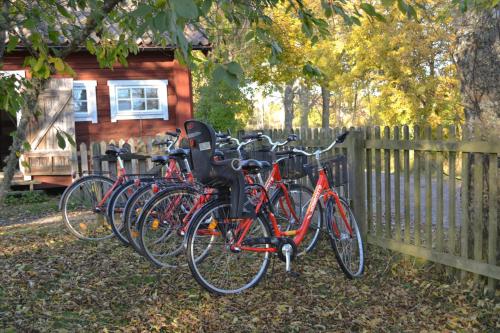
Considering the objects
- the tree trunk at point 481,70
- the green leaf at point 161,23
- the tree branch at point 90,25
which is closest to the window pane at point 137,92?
the tree trunk at point 481,70

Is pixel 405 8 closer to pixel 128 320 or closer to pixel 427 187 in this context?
pixel 427 187

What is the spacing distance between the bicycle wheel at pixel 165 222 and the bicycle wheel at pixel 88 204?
117 centimetres

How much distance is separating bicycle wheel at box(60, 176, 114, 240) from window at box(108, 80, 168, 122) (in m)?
6.24

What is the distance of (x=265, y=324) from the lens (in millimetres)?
3846

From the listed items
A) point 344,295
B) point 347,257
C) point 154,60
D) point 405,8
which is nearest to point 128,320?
point 344,295

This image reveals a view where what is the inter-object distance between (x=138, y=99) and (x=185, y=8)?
38.1 feet

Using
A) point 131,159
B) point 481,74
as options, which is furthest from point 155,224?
point 131,159

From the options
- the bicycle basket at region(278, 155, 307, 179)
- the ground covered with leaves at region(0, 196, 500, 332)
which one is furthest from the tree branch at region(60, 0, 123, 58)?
the bicycle basket at region(278, 155, 307, 179)

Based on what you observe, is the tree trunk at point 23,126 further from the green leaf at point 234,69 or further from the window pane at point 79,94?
the window pane at point 79,94

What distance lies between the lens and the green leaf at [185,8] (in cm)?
148

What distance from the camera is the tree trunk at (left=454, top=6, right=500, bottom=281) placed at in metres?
4.54

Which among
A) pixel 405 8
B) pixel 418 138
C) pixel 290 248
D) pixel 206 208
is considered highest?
pixel 405 8

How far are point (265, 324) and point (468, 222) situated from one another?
197 cm

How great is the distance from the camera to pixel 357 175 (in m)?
5.37
